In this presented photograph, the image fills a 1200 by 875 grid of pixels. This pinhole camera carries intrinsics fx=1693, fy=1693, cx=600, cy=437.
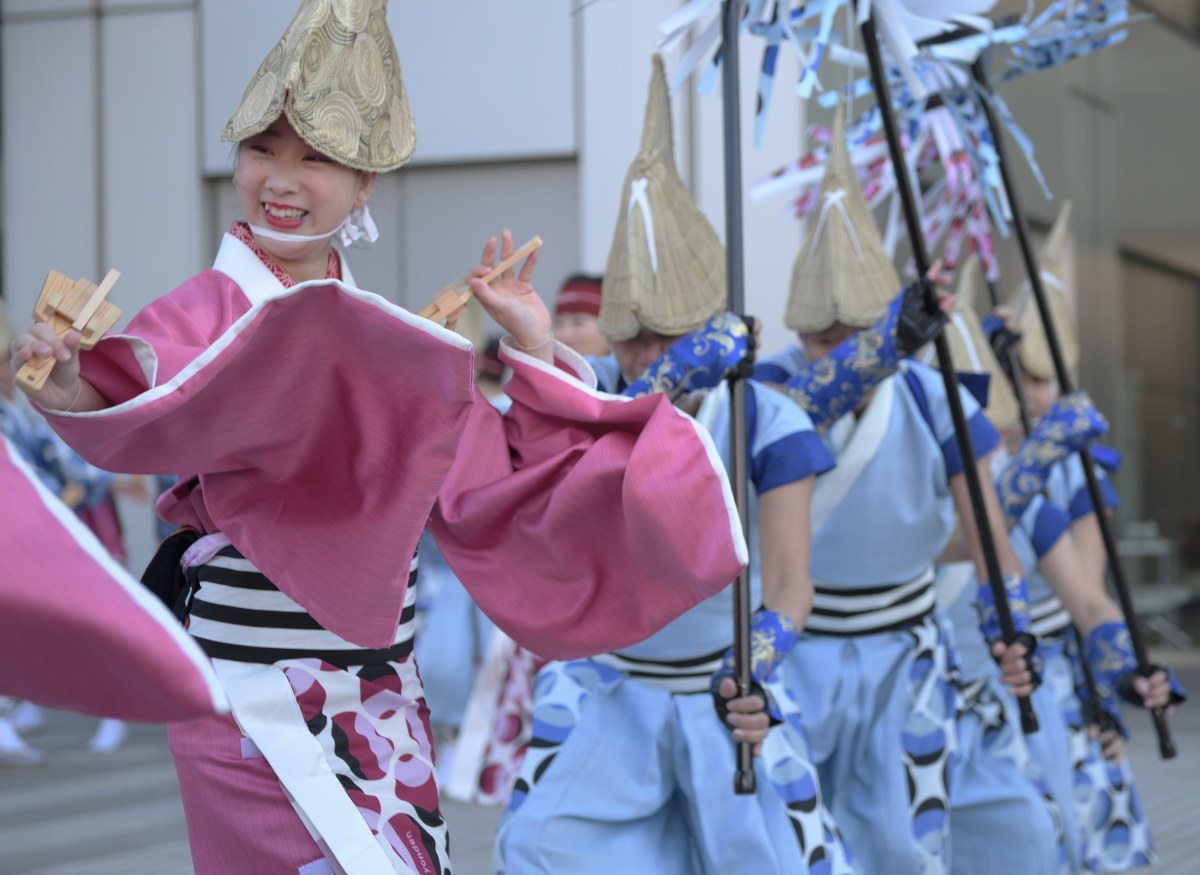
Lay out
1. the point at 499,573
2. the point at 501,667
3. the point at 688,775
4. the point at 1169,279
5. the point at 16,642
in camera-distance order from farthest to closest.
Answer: the point at 1169,279 < the point at 501,667 < the point at 688,775 < the point at 499,573 < the point at 16,642

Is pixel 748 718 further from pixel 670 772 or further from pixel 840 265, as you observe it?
pixel 840 265

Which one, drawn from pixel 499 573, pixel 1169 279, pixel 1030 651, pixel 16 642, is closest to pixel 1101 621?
pixel 1030 651

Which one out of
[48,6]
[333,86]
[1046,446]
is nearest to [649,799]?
[333,86]

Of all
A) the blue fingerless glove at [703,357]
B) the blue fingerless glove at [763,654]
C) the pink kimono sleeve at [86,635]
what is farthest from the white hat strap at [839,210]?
the pink kimono sleeve at [86,635]

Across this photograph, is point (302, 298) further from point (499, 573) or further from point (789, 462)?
point (789, 462)

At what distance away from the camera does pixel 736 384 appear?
115 inches

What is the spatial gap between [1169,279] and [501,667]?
25.5 feet

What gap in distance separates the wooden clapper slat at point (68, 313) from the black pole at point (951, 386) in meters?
1.73

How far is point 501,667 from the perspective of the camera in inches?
247

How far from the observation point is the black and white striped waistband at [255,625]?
213cm

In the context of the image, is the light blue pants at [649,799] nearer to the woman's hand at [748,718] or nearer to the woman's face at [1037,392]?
the woman's hand at [748,718]

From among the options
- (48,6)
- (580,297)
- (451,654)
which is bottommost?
(451,654)

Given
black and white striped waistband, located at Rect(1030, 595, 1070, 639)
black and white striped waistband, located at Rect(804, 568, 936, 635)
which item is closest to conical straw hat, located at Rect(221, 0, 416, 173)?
black and white striped waistband, located at Rect(804, 568, 936, 635)

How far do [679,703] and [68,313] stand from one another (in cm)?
158
